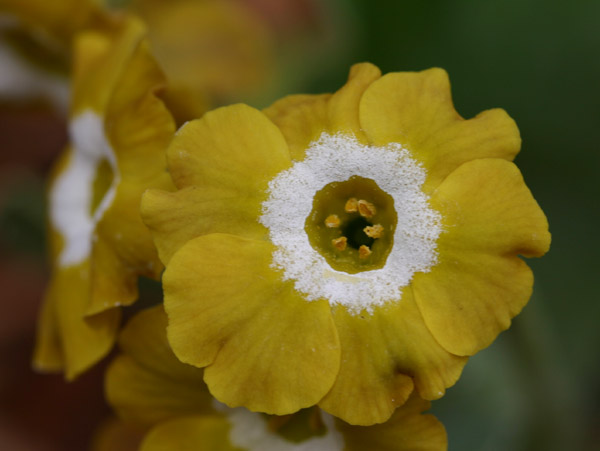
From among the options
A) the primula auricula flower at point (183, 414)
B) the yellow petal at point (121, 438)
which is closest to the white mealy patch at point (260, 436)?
the primula auricula flower at point (183, 414)

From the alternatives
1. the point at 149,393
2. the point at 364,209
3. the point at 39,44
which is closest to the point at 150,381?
the point at 149,393

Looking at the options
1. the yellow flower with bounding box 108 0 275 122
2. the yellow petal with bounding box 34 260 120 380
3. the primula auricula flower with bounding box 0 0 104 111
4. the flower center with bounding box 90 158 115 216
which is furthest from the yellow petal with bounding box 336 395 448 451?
the yellow flower with bounding box 108 0 275 122

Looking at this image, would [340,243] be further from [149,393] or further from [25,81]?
[25,81]

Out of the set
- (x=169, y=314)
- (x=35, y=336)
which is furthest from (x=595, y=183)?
(x=35, y=336)

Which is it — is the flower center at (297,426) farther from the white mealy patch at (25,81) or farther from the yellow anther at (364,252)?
the white mealy patch at (25,81)

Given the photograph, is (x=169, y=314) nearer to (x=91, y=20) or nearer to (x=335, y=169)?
(x=335, y=169)

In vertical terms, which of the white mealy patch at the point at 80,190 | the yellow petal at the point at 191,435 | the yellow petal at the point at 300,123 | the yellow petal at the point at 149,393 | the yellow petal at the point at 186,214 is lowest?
the yellow petal at the point at 191,435
